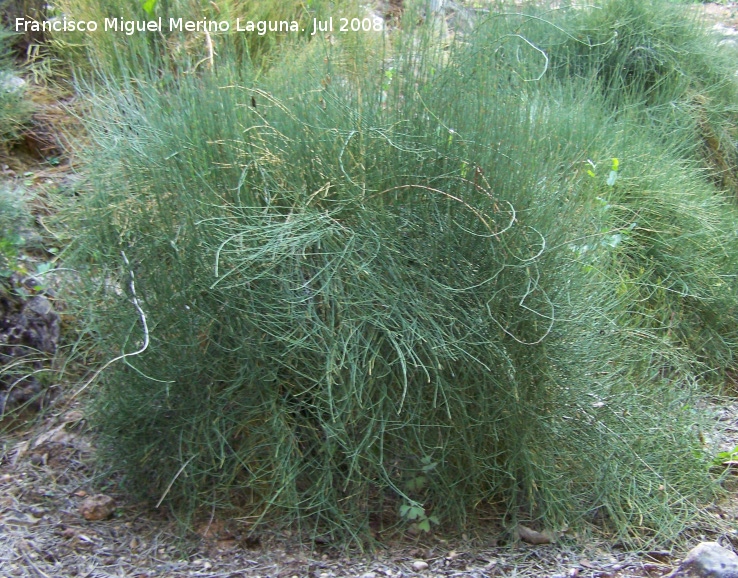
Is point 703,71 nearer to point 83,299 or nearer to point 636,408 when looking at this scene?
point 636,408

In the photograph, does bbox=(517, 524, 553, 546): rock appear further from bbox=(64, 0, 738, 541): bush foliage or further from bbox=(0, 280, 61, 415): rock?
bbox=(0, 280, 61, 415): rock

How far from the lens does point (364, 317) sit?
2502mm

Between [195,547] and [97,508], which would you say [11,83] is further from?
[195,547]

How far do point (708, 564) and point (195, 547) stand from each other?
1663 millimetres

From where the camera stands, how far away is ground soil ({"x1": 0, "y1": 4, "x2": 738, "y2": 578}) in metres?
2.53

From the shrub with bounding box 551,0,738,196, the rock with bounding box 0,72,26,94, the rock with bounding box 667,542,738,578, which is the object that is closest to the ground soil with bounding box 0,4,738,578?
the rock with bounding box 667,542,738,578

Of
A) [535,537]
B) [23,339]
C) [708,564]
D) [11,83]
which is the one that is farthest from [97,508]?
[11,83]

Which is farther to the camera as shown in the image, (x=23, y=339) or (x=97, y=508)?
(x=23, y=339)

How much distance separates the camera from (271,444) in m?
2.59

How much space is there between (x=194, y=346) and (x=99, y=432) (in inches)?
23.6

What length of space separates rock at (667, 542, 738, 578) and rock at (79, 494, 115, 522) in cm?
193

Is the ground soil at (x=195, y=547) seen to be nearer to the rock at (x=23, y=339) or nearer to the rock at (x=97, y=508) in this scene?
the rock at (x=97, y=508)

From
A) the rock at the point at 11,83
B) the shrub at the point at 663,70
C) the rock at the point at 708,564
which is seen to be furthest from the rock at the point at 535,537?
the rock at the point at 11,83

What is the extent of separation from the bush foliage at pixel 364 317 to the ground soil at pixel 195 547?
0.09 meters
